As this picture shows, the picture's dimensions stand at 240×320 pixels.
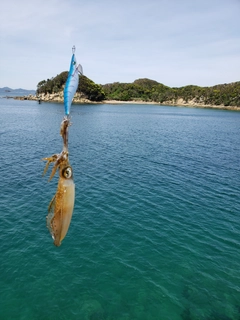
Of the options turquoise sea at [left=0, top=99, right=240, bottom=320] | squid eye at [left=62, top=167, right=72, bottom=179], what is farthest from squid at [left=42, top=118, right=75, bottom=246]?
turquoise sea at [left=0, top=99, right=240, bottom=320]

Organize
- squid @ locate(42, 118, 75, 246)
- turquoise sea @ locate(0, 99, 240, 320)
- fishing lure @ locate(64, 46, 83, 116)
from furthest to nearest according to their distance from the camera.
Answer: turquoise sea @ locate(0, 99, 240, 320)
squid @ locate(42, 118, 75, 246)
fishing lure @ locate(64, 46, 83, 116)

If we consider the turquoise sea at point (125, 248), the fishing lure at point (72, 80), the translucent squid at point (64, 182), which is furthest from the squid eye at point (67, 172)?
the turquoise sea at point (125, 248)

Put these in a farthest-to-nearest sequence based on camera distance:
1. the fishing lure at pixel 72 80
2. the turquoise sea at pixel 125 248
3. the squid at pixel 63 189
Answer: the turquoise sea at pixel 125 248, the squid at pixel 63 189, the fishing lure at pixel 72 80

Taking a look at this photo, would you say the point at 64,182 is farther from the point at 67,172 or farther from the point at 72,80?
the point at 72,80

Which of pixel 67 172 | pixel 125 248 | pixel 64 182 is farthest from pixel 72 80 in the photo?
pixel 125 248

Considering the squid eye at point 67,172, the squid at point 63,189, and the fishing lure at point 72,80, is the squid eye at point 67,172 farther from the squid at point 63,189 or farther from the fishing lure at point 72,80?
the fishing lure at point 72,80

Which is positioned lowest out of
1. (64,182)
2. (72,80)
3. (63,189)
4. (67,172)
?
(63,189)

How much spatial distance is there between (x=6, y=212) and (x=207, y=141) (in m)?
57.7

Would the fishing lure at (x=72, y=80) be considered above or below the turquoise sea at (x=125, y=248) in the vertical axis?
above

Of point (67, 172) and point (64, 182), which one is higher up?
point (67, 172)

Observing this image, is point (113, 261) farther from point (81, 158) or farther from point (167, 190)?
point (81, 158)

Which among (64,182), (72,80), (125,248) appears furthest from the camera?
(125,248)

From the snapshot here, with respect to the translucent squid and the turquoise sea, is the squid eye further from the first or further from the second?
the turquoise sea

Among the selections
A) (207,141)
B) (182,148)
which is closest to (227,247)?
(182,148)
